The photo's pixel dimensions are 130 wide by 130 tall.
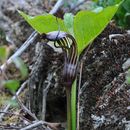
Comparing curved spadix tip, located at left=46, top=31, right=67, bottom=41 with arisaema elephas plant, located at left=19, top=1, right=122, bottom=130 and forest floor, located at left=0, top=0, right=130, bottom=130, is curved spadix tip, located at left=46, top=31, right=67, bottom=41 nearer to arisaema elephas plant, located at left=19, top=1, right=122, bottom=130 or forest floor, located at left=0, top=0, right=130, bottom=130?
arisaema elephas plant, located at left=19, top=1, right=122, bottom=130

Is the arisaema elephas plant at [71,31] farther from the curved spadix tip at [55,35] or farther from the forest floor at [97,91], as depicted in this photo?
the forest floor at [97,91]

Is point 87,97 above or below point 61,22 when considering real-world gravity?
below

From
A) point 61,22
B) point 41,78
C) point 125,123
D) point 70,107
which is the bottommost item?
point 125,123

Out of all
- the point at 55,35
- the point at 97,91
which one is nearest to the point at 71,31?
the point at 55,35

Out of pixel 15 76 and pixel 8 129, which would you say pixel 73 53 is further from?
pixel 15 76

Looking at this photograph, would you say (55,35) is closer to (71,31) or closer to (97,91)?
(71,31)

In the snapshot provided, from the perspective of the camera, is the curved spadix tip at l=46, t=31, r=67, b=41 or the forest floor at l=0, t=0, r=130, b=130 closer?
the curved spadix tip at l=46, t=31, r=67, b=41

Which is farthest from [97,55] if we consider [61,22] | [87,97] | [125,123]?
[125,123]

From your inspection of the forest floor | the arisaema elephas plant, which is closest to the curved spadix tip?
the arisaema elephas plant
